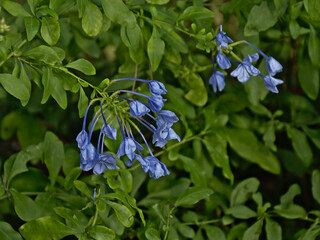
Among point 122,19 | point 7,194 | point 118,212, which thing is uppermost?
point 122,19

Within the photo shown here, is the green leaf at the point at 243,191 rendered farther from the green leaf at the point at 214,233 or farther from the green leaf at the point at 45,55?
the green leaf at the point at 45,55

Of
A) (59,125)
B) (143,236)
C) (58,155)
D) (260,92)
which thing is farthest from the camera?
(59,125)

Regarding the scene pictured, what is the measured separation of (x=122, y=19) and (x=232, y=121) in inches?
21.3

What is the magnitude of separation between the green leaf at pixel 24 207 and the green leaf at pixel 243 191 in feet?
1.76

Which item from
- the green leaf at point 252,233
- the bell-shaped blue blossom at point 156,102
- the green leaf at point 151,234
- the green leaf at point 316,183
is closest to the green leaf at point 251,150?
the green leaf at point 316,183

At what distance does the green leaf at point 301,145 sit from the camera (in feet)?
5.03

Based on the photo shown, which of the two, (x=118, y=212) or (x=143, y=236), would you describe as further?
(x=143, y=236)

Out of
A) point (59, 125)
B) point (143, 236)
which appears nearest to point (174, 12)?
point (143, 236)

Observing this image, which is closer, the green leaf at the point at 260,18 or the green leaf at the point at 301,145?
the green leaf at the point at 260,18

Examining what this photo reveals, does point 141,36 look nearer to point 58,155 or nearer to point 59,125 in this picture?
point 58,155

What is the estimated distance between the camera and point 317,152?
178cm

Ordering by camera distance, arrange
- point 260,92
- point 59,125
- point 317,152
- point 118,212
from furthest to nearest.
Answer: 1. point 59,125
2. point 317,152
3. point 260,92
4. point 118,212

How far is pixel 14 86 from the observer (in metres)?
1.09

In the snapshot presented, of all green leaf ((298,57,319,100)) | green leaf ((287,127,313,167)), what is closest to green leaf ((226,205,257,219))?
green leaf ((287,127,313,167))
